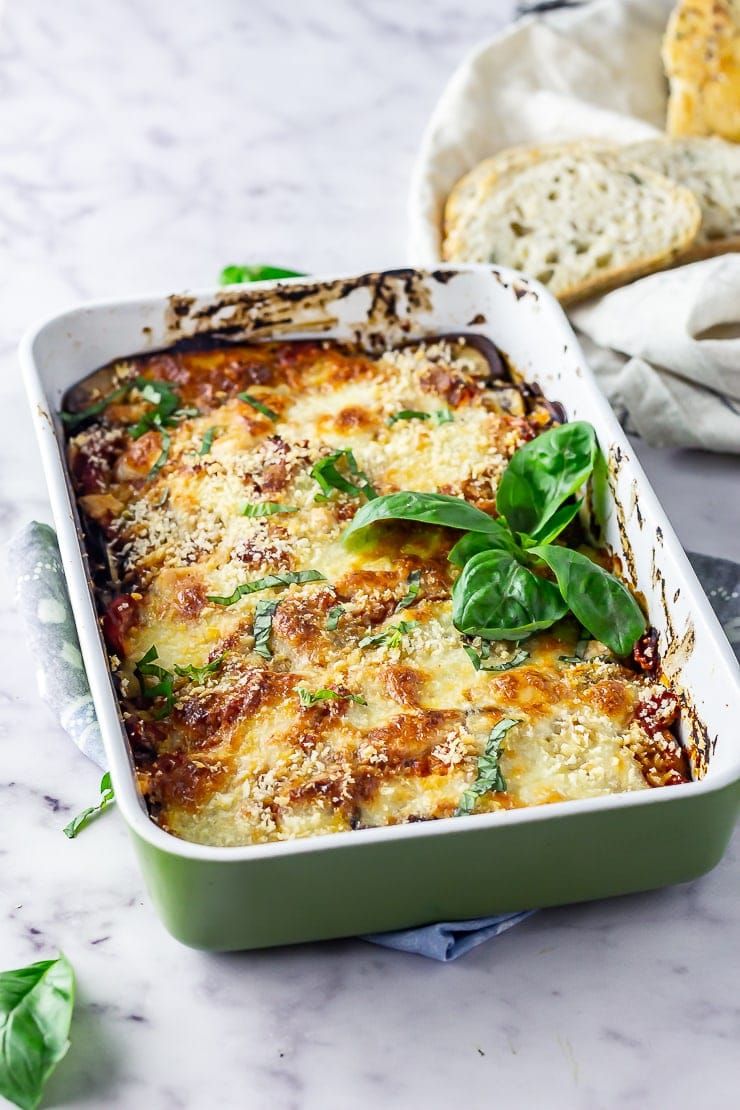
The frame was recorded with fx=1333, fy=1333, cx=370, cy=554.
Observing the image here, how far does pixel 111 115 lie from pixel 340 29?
2.59ft

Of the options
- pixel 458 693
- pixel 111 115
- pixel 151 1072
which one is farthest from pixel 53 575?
pixel 111 115

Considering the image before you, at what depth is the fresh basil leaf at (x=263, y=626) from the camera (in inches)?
82.1

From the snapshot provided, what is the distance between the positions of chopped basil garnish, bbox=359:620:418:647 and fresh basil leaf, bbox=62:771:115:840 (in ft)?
1.47

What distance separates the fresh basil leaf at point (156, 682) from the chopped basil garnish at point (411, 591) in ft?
Result: 1.28

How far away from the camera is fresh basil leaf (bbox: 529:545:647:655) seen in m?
2.08

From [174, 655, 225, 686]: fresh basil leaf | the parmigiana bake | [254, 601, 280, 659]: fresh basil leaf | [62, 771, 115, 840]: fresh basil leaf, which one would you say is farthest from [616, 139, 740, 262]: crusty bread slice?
[62, 771, 115, 840]: fresh basil leaf

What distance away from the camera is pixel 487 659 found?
2.08 meters

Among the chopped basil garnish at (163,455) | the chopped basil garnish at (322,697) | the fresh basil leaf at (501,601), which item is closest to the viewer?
the chopped basil garnish at (322,697)

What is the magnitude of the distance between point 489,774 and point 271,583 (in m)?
0.53

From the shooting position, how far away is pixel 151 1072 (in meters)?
1.71

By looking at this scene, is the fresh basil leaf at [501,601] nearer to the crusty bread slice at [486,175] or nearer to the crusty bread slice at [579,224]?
the crusty bread slice at [579,224]

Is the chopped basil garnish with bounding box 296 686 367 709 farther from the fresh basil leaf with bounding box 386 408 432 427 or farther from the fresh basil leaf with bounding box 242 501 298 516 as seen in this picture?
the fresh basil leaf with bounding box 386 408 432 427

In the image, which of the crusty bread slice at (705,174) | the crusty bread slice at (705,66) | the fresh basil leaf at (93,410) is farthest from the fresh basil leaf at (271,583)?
the crusty bread slice at (705,66)

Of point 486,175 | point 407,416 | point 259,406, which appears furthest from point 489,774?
point 486,175
